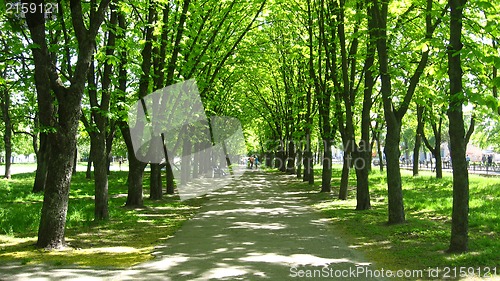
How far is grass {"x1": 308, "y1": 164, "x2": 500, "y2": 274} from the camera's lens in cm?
741

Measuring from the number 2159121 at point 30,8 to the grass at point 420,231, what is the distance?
306 inches

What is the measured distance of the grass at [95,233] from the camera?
26.1 ft

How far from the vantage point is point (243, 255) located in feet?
26.4

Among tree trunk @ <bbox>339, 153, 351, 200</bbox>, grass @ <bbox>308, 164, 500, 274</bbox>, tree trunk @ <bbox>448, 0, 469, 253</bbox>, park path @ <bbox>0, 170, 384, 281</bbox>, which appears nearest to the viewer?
park path @ <bbox>0, 170, 384, 281</bbox>

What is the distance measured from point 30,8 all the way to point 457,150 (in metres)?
8.29

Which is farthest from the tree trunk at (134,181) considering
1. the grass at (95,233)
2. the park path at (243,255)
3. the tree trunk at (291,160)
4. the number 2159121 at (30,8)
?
the tree trunk at (291,160)

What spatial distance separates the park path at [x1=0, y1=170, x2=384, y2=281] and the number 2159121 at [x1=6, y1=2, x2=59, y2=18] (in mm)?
4750

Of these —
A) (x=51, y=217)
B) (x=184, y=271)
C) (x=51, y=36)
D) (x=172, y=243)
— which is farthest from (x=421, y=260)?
(x=51, y=36)

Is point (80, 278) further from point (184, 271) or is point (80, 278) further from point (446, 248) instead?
point (446, 248)

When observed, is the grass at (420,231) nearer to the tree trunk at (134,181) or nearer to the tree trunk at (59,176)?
the tree trunk at (59,176)

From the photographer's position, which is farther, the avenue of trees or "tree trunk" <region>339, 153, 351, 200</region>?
"tree trunk" <region>339, 153, 351, 200</region>

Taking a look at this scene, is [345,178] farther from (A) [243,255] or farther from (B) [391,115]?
(A) [243,255]

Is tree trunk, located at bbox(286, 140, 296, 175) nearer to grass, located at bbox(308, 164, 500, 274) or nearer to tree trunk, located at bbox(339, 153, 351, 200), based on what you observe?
tree trunk, located at bbox(339, 153, 351, 200)

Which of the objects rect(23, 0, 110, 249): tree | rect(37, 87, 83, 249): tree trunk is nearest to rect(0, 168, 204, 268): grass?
rect(37, 87, 83, 249): tree trunk
